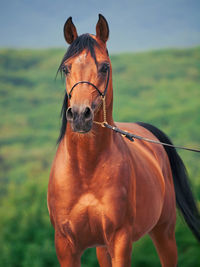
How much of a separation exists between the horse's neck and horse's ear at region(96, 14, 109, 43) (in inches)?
21.7

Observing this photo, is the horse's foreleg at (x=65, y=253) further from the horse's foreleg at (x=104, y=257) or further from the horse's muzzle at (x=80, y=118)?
the horse's muzzle at (x=80, y=118)

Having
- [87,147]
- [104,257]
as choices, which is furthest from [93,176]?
[104,257]

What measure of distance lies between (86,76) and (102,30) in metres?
0.42

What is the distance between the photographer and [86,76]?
8.86 feet

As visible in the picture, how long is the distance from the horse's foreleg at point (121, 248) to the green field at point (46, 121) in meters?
→ 3.41

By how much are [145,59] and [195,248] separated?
898cm

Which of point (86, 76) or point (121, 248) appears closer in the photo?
point (86, 76)

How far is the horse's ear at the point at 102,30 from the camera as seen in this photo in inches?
112

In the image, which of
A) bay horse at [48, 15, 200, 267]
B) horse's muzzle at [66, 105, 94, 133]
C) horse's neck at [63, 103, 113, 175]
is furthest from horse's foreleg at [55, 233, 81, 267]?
horse's muzzle at [66, 105, 94, 133]

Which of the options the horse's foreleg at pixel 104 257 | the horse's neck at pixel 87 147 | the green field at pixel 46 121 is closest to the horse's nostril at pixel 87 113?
the horse's neck at pixel 87 147

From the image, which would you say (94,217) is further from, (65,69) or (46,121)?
(46,121)

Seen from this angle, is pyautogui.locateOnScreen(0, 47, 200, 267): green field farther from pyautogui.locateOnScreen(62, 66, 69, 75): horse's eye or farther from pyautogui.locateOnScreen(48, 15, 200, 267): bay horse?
pyautogui.locateOnScreen(62, 66, 69, 75): horse's eye

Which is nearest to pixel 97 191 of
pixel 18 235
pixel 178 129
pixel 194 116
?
pixel 18 235

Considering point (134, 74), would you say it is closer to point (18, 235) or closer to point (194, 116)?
point (194, 116)
